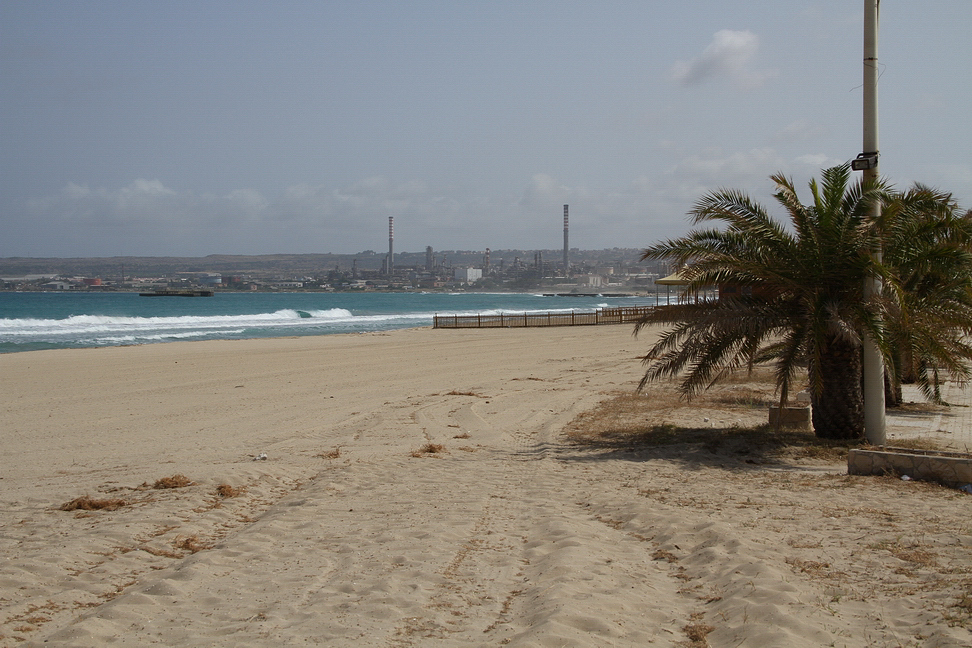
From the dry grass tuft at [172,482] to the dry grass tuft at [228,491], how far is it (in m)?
0.39

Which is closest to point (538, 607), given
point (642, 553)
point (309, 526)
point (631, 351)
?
point (642, 553)

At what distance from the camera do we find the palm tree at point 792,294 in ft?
28.8

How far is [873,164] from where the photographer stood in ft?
28.9

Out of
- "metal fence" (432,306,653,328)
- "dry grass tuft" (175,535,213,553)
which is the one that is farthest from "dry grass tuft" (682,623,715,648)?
"metal fence" (432,306,653,328)

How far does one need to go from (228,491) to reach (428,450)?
288cm

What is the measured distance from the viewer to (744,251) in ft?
32.0

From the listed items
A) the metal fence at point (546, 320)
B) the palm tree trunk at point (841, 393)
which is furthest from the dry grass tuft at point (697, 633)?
the metal fence at point (546, 320)

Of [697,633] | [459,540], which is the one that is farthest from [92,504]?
[697,633]

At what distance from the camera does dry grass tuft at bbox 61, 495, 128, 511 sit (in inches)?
265

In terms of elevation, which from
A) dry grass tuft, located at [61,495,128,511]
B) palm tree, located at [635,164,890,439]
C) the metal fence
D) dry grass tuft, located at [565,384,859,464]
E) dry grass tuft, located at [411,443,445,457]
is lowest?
dry grass tuft, located at [411,443,445,457]

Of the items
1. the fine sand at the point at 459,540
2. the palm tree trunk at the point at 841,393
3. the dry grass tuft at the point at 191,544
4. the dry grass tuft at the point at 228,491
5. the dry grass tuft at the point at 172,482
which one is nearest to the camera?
the fine sand at the point at 459,540

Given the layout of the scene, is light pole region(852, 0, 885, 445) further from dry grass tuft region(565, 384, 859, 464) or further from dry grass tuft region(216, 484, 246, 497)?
dry grass tuft region(216, 484, 246, 497)

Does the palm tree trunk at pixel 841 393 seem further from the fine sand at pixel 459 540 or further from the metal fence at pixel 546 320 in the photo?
the metal fence at pixel 546 320

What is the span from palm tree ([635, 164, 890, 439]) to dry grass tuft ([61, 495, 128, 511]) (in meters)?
6.29
